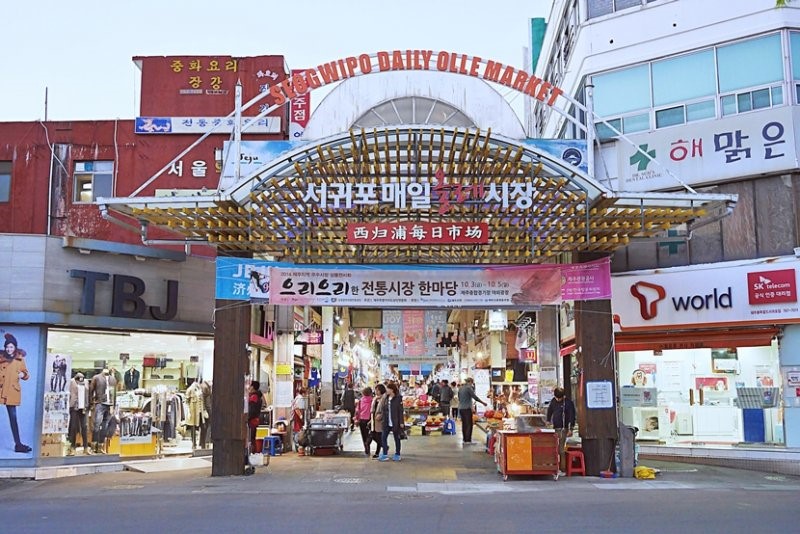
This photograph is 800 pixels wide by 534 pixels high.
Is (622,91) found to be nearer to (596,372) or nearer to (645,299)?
(645,299)

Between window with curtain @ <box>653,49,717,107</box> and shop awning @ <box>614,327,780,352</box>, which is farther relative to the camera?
window with curtain @ <box>653,49,717,107</box>

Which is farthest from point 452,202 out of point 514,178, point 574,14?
point 574,14

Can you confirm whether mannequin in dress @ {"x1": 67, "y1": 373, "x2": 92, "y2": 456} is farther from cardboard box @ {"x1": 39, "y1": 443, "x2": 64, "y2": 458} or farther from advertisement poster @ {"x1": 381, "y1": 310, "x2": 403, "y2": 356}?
advertisement poster @ {"x1": 381, "y1": 310, "x2": 403, "y2": 356}

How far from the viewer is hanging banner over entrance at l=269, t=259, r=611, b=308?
1619 centimetres

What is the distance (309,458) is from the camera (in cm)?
1969

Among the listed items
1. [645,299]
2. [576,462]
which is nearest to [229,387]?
[576,462]

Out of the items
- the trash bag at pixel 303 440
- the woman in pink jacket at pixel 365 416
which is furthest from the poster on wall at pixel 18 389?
the woman in pink jacket at pixel 365 416

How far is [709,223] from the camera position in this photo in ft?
54.6

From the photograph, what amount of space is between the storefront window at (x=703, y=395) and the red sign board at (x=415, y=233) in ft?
23.3

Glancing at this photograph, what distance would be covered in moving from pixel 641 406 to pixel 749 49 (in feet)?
28.9

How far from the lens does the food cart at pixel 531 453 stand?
49.8ft

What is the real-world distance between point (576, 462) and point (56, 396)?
10.9 m

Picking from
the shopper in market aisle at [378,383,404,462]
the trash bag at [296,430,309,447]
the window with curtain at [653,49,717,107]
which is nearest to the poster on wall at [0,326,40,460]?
the trash bag at [296,430,309,447]

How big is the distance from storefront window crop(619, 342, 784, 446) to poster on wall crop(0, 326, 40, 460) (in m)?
13.4
